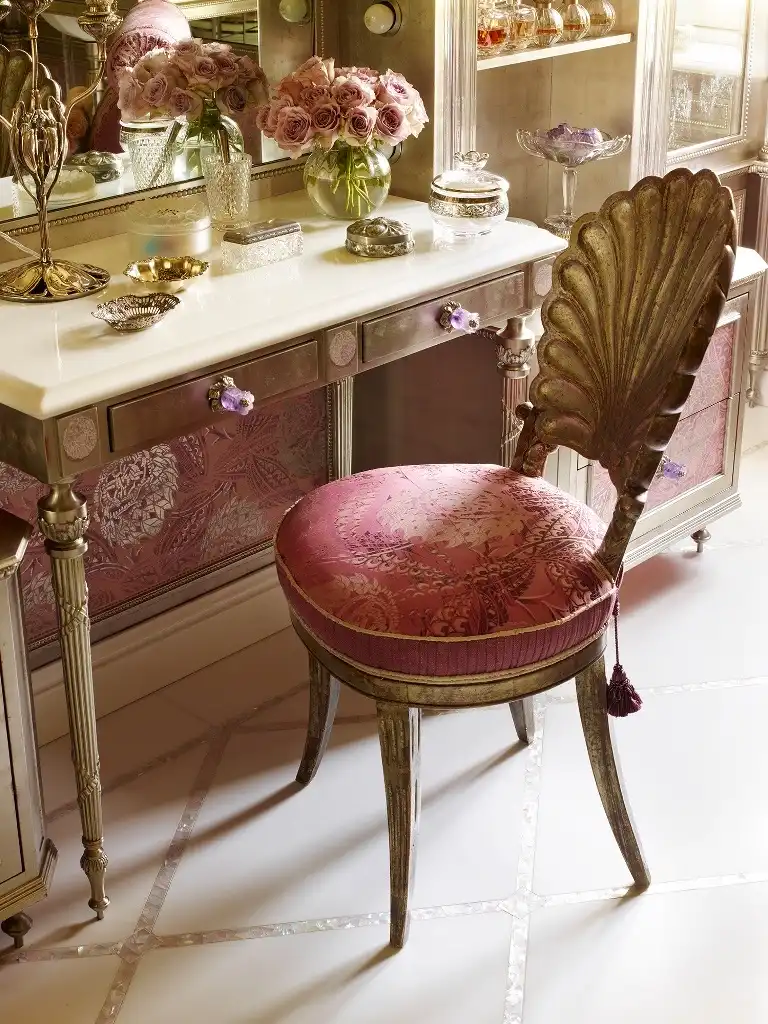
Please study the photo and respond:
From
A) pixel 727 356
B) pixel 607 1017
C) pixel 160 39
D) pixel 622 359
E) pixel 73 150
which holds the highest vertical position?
pixel 160 39

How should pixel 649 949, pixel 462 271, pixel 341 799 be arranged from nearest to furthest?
pixel 649 949
pixel 462 271
pixel 341 799

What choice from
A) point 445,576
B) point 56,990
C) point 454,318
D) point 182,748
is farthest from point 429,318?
point 56,990

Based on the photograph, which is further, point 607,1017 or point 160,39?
point 160,39

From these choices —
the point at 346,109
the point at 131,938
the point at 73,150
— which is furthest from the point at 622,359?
the point at 131,938

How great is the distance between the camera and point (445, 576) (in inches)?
72.1

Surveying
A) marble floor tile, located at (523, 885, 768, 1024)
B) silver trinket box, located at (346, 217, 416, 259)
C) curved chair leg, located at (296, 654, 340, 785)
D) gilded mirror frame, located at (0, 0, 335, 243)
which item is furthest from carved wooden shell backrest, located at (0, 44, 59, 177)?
marble floor tile, located at (523, 885, 768, 1024)

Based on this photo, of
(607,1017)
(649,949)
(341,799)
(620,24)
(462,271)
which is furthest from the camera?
(620,24)

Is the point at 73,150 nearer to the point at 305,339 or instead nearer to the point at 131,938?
the point at 305,339

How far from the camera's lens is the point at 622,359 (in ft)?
6.55

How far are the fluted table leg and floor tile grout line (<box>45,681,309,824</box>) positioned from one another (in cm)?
28

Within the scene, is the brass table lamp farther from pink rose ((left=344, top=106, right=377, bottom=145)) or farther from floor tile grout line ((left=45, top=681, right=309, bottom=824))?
floor tile grout line ((left=45, top=681, right=309, bottom=824))

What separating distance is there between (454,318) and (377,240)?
7.6 inches

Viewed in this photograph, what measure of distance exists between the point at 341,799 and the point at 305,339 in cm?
87

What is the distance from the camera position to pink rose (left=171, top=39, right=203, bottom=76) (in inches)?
88.0
